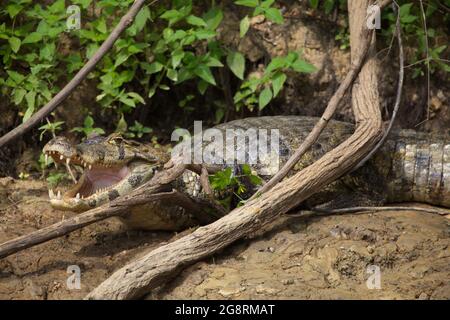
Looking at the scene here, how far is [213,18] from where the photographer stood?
5531 millimetres

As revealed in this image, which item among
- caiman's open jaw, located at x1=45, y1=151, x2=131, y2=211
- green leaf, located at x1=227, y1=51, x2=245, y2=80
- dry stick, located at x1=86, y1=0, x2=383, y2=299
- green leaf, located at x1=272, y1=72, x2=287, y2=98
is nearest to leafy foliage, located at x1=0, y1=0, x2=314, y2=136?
green leaf, located at x1=227, y1=51, x2=245, y2=80

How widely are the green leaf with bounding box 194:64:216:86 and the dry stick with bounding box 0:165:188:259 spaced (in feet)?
4.67

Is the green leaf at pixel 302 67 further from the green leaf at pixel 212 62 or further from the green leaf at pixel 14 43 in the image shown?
the green leaf at pixel 14 43

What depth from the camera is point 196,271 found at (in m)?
3.88

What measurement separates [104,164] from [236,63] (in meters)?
1.71

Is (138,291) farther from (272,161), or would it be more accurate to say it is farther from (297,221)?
(272,161)

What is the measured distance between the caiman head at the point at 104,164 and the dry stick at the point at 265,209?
31.5 inches

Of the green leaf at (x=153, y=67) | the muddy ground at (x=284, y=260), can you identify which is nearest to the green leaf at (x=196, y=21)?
the green leaf at (x=153, y=67)

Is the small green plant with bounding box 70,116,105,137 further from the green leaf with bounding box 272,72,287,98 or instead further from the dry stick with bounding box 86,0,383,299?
the dry stick with bounding box 86,0,383,299

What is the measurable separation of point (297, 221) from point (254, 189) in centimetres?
56

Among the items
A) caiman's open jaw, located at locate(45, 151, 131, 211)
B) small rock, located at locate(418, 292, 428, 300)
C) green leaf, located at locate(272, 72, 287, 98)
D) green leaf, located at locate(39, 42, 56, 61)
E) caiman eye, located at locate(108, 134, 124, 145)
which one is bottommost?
small rock, located at locate(418, 292, 428, 300)

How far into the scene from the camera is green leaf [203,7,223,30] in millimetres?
5484


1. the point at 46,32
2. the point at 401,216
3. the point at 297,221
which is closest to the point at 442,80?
the point at 401,216

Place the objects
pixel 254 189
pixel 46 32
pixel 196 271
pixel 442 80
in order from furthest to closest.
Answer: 1. pixel 442 80
2. pixel 46 32
3. pixel 254 189
4. pixel 196 271
